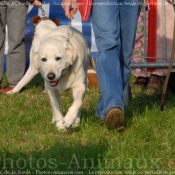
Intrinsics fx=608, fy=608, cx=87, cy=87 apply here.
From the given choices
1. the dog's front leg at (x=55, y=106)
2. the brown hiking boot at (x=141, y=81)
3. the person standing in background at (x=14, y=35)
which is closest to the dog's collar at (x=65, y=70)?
the dog's front leg at (x=55, y=106)

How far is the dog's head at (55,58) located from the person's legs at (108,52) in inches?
12.7

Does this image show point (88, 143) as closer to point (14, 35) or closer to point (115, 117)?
point (115, 117)

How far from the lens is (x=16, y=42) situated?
835cm

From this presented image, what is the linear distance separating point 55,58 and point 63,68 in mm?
123

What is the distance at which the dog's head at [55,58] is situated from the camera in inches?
215

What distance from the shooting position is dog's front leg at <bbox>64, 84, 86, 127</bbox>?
525 centimetres

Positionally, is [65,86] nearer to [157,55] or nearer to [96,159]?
[96,159]

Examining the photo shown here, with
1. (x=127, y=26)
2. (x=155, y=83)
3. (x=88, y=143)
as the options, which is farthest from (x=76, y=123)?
(x=155, y=83)

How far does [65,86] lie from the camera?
559 centimetres

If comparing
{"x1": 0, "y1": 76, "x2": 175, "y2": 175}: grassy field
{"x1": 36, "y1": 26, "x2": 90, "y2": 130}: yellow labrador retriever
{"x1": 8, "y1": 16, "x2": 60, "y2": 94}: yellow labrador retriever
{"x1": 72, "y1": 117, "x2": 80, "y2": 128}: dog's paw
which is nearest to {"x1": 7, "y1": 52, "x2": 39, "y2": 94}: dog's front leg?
{"x1": 8, "y1": 16, "x2": 60, "y2": 94}: yellow labrador retriever

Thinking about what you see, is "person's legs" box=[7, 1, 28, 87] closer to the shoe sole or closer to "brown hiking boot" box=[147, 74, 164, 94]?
"brown hiking boot" box=[147, 74, 164, 94]

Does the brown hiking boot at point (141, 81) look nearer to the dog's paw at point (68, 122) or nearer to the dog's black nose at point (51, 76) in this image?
the dog's black nose at point (51, 76)

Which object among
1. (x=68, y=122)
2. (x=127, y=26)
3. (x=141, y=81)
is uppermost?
(x=127, y=26)

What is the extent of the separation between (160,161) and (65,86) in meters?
1.50
